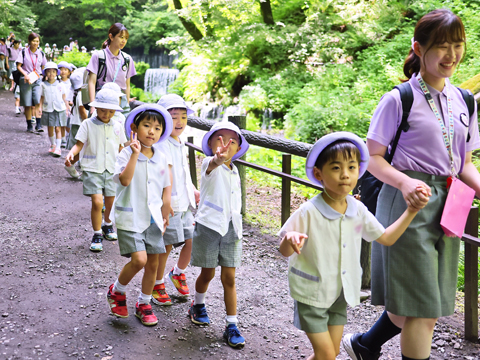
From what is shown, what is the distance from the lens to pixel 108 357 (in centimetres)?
295

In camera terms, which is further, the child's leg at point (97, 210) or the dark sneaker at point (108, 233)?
the dark sneaker at point (108, 233)

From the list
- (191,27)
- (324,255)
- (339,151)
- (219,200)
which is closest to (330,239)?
(324,255)

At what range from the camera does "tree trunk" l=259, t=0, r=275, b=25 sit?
1433cm

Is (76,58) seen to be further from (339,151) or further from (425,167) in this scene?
(425,167)

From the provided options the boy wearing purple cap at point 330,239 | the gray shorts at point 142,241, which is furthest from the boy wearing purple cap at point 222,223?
the boy wearing purple cap at point 330,239

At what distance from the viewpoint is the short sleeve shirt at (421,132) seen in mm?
2281

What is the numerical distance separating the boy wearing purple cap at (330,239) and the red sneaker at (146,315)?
1.42m

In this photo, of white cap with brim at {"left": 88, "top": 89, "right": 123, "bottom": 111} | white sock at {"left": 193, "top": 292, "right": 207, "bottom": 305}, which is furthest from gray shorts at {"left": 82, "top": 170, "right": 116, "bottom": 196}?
white sock at {"left": 193, "top": 292, "right": 207, "bottom": 305}

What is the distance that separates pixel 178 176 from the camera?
12.1 feet

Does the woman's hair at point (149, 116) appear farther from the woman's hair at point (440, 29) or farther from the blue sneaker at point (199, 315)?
the woman's hair at point (440, 29)

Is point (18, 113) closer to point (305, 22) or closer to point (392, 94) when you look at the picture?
point (305, 22)

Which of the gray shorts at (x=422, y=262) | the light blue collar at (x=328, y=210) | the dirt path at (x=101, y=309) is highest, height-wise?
the light blue collar at (x=328, y=210)

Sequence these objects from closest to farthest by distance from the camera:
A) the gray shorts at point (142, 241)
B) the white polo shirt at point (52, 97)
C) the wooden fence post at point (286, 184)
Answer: the gray shorts at point (142, 241)
the wooden fence post at point (286, 184)
the white polo shirt at point (52, 97)

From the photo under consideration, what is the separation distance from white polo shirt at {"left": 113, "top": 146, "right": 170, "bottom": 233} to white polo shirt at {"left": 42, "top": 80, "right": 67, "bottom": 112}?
608 cm
